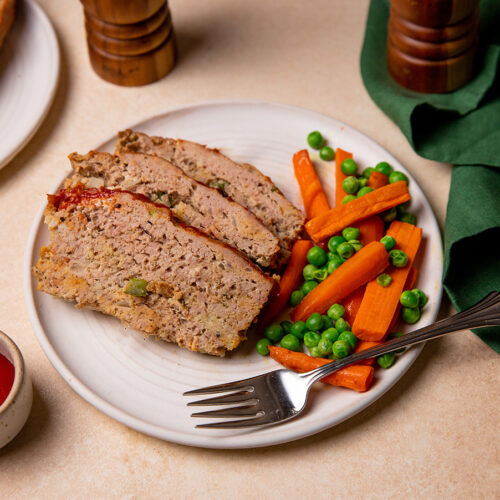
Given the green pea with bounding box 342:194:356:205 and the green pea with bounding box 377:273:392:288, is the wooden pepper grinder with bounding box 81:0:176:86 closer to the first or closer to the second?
the green pea with bounding box 342:194:356:205

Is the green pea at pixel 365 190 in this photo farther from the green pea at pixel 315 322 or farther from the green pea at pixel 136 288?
the green pea at pixel 136 288

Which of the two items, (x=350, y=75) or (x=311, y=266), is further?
(x=350, y=75)

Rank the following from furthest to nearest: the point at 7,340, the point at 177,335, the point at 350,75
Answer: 1. the point at 350,75
2. the point at 177,335
3. the point at 7,340

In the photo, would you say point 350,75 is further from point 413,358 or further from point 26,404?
point 26,404

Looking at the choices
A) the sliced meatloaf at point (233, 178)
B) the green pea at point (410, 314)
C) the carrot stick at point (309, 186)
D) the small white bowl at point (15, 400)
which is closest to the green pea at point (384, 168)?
Answer: the carrot stick at point (309, 186)

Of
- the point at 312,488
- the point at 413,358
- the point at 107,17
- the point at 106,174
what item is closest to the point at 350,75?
the point at 107,17

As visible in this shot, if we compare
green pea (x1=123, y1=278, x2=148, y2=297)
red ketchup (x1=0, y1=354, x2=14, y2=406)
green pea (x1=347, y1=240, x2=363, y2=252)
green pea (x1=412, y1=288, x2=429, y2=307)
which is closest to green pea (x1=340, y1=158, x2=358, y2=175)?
green pea (x1=347, y1=240, x2=363, y2=252)

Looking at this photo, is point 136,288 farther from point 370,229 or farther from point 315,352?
point 370,229
